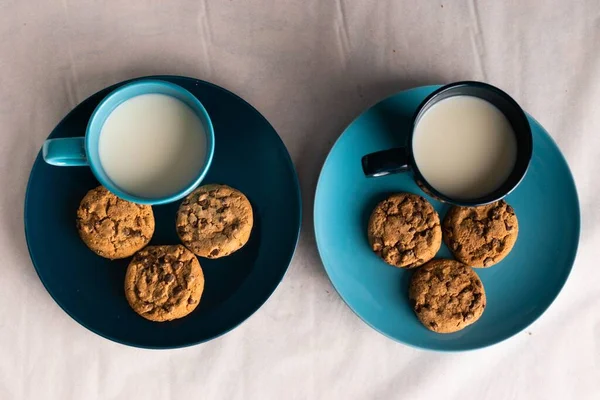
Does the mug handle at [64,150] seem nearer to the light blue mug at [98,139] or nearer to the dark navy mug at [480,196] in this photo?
the light blue mug at [98,139]

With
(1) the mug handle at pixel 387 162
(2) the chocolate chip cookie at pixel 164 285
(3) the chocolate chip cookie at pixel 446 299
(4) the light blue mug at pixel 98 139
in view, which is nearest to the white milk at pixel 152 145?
(4) the light blue mug at pixel 98 139

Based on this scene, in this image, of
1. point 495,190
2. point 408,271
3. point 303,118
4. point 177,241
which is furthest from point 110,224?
point 495,190

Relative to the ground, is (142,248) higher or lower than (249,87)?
lower

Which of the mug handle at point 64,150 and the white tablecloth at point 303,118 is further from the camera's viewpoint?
the white tablecloth at point 303,118

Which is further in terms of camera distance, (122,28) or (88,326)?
(122,28)

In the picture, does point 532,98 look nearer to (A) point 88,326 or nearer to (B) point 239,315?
(B) point 239,315

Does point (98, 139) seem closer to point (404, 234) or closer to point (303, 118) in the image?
point (303, 118)

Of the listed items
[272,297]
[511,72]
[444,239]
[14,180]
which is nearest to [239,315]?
[272,297]

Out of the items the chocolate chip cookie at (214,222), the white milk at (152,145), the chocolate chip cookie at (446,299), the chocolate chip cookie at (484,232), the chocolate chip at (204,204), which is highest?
the white milk at (152,145)
